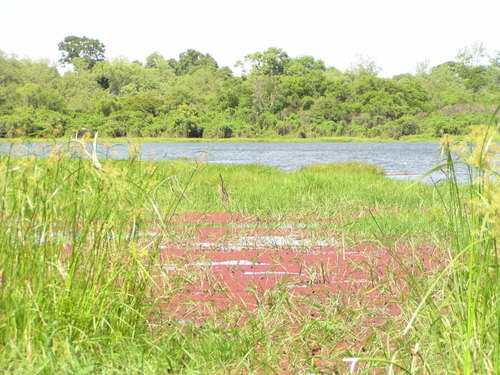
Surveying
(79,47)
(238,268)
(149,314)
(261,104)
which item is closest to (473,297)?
(149,314)

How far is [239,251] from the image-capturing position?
4391mm

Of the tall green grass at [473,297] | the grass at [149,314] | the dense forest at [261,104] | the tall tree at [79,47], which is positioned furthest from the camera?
the tall tree at [79,47]

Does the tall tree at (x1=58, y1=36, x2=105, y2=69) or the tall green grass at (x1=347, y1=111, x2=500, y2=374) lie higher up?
the tall tree at (x1=58, y1=36, x2=105, y2=69)

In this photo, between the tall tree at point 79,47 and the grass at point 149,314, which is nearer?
the grass at point 149,314

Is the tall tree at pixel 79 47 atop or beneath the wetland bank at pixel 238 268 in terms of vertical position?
atop

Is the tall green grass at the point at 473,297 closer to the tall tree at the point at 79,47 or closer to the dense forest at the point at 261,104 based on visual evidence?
the dense forest at the point at 261,104

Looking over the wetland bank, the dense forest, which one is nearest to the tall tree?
the dense forest

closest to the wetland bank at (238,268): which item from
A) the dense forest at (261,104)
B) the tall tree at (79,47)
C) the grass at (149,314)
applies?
the grass at (149,314)

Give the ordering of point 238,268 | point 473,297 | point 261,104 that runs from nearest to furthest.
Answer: point 473,297 < point 238,268 < point 261,104

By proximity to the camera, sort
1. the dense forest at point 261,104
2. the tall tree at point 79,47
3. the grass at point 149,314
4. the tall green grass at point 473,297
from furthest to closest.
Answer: the tall tree at point 79,47
the dense forest at point 261,104
the grass at point 149,314
the tall green grass at point 473,297

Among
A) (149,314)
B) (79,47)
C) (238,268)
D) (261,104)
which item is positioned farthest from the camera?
(79,47)

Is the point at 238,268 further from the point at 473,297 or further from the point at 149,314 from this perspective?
the point at 473,297

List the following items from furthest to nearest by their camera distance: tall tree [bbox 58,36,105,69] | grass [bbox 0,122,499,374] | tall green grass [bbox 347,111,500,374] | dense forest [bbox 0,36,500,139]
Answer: tall tree [bbox 58,36,105,69]
dense forest [bbox 0,36,500,139]
grass [bbox 0,122,499,374]
tall green grass [bbox 347,111,500,374]

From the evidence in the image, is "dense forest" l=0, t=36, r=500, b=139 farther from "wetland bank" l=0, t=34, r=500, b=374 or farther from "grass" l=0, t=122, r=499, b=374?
"grass" l=0, t=122, r=499, b=374
